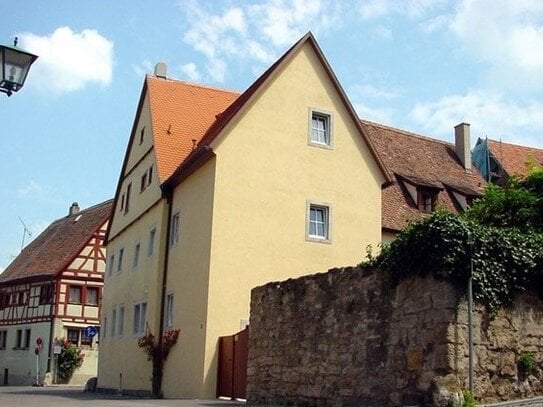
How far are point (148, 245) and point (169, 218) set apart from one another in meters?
2.32

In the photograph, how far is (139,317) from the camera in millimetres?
26312

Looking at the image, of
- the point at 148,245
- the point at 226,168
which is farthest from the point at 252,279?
the point at 148,245

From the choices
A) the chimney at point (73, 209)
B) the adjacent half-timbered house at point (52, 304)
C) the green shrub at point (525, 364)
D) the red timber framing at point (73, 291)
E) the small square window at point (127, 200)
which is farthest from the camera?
the chimney at point (73, 209)

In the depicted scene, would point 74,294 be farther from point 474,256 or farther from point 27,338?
point 474,256

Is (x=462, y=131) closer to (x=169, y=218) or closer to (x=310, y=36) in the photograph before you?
(x=310, y=36)

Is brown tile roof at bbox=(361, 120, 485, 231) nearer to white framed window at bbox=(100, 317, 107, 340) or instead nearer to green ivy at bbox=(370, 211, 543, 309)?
white framed window at bbox=(100, 317, 107, 340)

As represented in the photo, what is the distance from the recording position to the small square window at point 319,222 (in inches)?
864

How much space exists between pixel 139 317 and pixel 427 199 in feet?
36.5

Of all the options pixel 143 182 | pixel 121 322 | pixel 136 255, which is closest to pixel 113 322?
pixel 121 322

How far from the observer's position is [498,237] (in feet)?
36.3

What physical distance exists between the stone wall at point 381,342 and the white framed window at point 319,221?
6421 millimetres

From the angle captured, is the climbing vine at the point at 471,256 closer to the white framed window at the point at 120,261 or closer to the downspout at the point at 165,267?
the downspout at the point at 165,267

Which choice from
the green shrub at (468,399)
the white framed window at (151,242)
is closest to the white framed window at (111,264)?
the white framed window at (151,242)

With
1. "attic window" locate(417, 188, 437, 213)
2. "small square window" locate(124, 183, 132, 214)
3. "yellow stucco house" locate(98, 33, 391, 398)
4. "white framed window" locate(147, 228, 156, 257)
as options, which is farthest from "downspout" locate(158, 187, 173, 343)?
"attic window" locate(417, 188, 437, 213)
